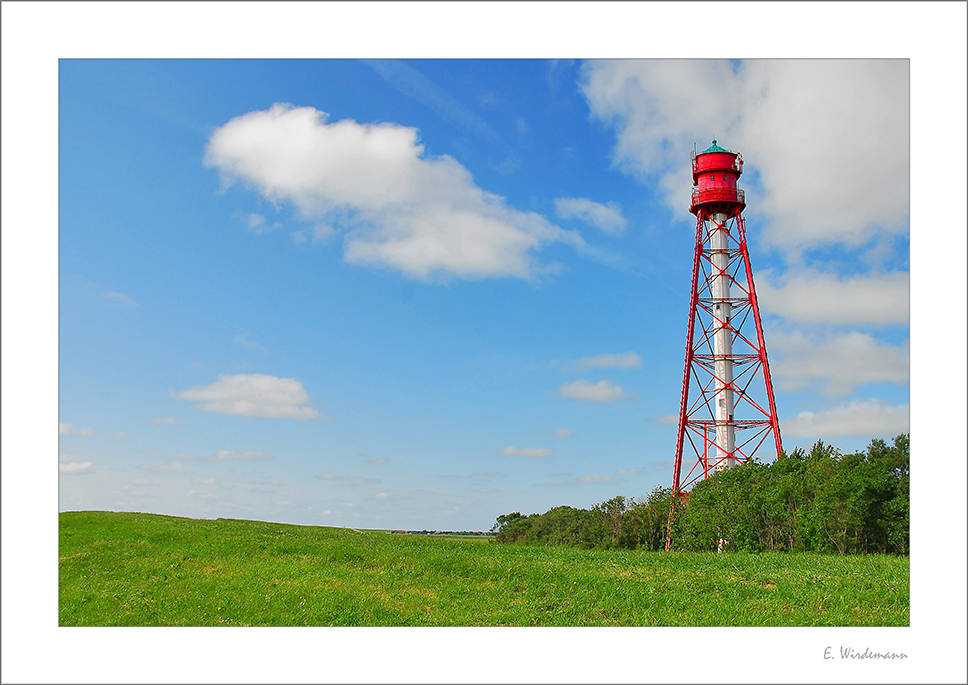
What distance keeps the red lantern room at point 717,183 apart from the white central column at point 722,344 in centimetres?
73

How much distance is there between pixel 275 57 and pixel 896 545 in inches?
1136

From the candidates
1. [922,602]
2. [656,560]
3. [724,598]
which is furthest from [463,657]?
[656,560]

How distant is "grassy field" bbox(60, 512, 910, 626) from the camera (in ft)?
45.7

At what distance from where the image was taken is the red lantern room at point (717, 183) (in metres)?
37.5

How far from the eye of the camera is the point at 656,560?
21781 mm

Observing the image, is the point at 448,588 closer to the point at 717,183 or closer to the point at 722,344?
the point at 722,344

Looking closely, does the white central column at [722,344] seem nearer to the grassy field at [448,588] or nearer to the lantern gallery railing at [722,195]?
the lantern gallery railing at [722,195]

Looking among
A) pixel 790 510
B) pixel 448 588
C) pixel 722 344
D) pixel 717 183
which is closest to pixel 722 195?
pixel 717 183

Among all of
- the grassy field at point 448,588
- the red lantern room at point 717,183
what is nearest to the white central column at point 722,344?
the red lantern room at point 717,183

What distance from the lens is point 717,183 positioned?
124 ft

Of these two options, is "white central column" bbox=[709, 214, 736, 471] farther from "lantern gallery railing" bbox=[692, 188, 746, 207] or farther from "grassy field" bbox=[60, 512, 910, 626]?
"grassy field" bbox=[60, 512, 910, 626]

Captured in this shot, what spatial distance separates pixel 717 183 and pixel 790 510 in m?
19.4

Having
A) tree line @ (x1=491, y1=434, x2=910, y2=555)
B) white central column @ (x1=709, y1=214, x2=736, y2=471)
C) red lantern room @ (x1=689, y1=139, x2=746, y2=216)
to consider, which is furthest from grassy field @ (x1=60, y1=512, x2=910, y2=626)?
red lantern room @ (x1=689, y1=139, x2=746, y2=216)

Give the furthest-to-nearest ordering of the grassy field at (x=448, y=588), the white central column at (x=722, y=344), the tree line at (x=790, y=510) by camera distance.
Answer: the white central column at (x=722, y=344) < the tree line at (x=790, y=510) < the grassy field at (x=448, y=588)
